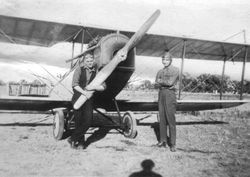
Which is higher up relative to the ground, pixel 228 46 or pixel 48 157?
pixel 228 46

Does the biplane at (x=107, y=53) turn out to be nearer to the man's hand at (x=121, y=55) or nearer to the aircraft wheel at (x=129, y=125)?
the aircraft wheel at (x=129, y=125)

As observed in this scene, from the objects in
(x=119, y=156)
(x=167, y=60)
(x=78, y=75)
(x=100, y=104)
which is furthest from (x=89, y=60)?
(x=119, y=156)


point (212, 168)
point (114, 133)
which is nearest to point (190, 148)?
point (212, 168)

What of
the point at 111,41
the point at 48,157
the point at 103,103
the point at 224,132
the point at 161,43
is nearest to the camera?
the point at 48,157

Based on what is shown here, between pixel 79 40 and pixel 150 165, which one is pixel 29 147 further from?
pixel 79 40

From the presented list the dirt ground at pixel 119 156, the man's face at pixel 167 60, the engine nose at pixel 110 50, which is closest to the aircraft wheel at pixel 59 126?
the dirt ground at pixel 119 156

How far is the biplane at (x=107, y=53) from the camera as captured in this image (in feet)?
18.8

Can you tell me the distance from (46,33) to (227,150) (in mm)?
6135

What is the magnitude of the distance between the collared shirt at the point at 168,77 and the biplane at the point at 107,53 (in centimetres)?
75

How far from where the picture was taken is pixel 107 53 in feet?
18.1

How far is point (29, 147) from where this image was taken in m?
4.91

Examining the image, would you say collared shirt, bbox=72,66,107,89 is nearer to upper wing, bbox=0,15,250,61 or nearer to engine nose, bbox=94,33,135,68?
engine nose, bbox=94,33,135,68

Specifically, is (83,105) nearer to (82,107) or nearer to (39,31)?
(82,107)

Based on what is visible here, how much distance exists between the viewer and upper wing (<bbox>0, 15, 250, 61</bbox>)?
7.58 m
